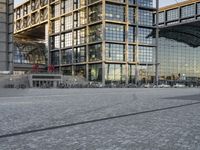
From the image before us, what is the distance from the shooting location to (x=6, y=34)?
73250 mm

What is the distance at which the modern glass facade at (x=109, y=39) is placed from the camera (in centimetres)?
9606

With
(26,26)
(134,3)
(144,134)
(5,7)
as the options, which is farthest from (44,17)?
(144,134)

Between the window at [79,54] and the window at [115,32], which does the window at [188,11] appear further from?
the window at [79,54]

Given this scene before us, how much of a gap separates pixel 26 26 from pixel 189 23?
6301cm

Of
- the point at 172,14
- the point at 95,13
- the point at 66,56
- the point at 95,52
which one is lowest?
the point at 66,56

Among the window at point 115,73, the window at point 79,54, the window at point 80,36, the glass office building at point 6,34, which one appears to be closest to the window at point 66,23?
the window at point 80,36

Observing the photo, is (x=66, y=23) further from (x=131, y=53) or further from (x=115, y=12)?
(x=131, y=53)

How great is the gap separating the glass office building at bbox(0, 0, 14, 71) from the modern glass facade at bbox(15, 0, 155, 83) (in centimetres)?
2904

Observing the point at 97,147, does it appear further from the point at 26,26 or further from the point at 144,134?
the point at 26,26

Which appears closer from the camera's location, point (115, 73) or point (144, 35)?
point (115, 73)

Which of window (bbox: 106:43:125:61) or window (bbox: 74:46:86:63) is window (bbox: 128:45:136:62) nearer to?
window (bbox: 106:43:125:61)

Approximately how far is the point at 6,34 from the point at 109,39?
33.0 m

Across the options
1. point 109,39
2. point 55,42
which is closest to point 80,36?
point 109,39

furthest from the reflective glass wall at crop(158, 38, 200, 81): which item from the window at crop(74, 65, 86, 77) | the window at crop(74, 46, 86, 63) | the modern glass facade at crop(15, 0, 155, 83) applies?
the window at crop(74, 46, 86, 63)
